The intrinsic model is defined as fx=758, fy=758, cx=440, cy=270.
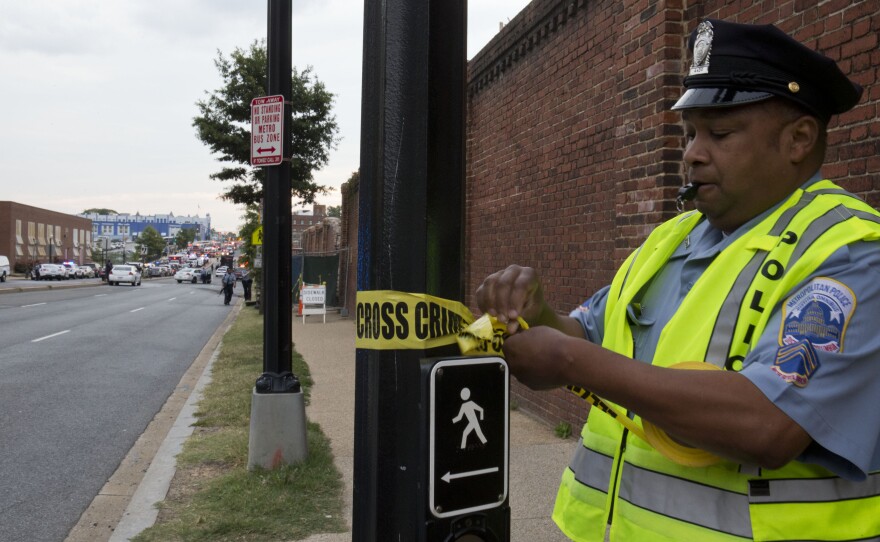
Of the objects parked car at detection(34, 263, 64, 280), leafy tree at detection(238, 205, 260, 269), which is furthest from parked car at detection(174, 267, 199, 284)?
leafy tree at detection(238, 205, 260, 269)

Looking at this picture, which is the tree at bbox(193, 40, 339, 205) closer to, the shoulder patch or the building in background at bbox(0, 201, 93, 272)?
the shoulder patch

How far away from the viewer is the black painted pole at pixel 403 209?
1.47 m

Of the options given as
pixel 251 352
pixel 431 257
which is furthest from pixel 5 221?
pixel 431 257

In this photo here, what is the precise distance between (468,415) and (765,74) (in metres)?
0.88

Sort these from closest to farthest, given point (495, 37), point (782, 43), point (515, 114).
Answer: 1. point (782, 43)
2. point (515, 114)
3. point (495, 37)

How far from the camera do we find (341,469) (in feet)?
20.4

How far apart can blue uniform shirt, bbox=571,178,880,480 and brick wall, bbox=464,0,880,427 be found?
2612 mm

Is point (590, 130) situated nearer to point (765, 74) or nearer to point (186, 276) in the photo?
point (765, 74)

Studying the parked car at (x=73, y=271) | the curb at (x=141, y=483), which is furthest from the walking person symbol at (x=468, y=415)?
the parked car at (x=73, y=271)

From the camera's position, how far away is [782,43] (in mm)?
1488

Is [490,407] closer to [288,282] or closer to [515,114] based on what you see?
[288,282]

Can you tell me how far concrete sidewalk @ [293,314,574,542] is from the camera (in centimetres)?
486

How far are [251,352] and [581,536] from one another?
501 inches

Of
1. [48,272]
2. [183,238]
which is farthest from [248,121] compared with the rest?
[183,238]
